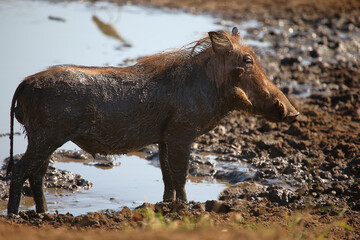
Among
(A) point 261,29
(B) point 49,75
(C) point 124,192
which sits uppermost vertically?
(A) point 261,29

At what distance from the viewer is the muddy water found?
22.5 feet

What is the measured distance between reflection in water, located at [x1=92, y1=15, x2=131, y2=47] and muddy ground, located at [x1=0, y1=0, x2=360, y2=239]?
3357 mm

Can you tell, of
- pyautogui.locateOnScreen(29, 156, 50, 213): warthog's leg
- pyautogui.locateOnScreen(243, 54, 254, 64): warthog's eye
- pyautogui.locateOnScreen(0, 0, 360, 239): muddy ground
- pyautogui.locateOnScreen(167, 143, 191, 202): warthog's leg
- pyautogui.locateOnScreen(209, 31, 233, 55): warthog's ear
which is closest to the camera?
pyautogui.locateOnScreen(0, 0, 360, 239): muddy ground

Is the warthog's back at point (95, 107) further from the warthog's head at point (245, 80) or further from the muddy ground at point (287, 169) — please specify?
the warthog's head at point (245, 80)

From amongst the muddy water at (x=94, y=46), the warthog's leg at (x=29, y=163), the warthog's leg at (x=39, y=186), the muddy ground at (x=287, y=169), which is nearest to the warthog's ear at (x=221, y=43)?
the muddy water at (x=94, y=46)

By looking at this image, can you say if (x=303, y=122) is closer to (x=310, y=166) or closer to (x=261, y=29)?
(x=310, y=166)

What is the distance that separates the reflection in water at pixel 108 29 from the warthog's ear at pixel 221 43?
8.14 m

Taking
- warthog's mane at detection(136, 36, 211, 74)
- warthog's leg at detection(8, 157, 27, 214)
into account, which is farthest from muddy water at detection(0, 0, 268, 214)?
warthog's leg at detection(8, 157, 27, 214)

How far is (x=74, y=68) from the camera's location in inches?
226

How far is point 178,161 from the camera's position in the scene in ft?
19.9

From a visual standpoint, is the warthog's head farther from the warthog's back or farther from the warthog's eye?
the warthog's back

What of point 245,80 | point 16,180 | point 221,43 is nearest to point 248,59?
point 245,80

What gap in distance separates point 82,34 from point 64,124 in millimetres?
9572

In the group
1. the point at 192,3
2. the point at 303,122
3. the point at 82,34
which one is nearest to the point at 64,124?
the point at 303,122
